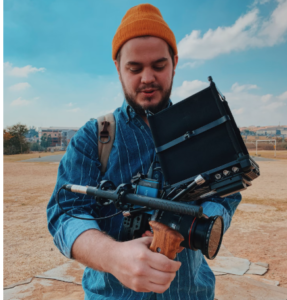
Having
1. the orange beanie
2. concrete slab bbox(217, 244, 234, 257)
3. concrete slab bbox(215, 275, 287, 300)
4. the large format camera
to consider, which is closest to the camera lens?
the large format camera

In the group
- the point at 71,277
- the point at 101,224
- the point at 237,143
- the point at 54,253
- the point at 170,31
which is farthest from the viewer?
the point at 54,253

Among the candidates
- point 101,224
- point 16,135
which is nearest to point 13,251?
point 101,224

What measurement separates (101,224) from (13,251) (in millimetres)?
5940

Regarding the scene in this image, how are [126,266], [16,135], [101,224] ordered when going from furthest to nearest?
1. [16,135]
2. [101,224]
3. [126,266]

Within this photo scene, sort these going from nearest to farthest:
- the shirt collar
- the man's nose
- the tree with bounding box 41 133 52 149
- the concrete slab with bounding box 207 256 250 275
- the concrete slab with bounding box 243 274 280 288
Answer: the man's nose
the shirt collar
the concrete slab with bounding box 243 274 280 288
the concrete slab with bounding box 207 256 250 275
the tree with bounding box 41 133 52 149

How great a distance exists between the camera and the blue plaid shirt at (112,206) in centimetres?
200

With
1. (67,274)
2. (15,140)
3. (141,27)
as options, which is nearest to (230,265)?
(67,274)

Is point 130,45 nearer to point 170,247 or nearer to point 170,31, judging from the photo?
point 170,31

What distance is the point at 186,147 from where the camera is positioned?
180cm

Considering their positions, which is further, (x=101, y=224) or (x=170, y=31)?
(x=170, y=31)

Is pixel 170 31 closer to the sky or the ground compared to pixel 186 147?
closer to the sky

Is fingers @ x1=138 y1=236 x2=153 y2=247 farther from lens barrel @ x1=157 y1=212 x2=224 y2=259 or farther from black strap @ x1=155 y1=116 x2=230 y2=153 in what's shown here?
black strap @ x1=155 y1=116 x2=230 y2=153

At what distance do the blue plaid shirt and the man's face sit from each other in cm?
26

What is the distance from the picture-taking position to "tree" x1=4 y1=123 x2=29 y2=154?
50.1 meters
